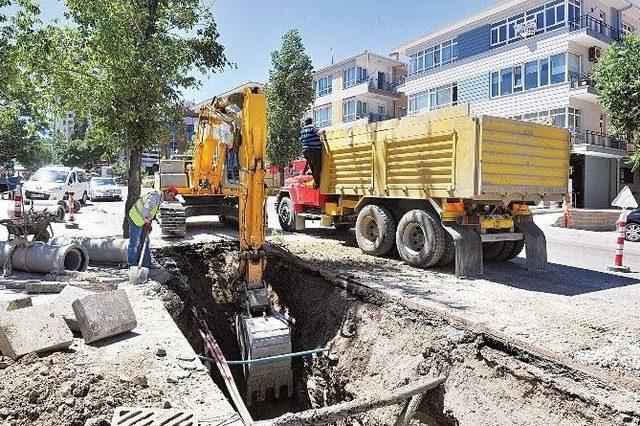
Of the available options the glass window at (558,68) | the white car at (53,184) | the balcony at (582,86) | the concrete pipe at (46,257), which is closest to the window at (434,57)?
the glass window at (558,68)

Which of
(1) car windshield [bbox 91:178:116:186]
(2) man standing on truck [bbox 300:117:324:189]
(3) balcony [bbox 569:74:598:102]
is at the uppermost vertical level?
(3) balcony [bbox 569:74:598:102]

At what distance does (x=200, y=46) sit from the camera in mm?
10555

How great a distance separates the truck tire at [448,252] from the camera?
8014 mm

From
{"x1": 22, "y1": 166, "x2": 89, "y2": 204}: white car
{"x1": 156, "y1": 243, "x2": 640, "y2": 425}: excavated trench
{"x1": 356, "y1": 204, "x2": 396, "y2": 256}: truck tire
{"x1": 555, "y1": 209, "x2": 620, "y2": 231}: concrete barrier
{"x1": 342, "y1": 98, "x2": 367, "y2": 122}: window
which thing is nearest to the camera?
{"x1": 156, "y1": 243, "x2": 640, "y2": 425}: excavated trench

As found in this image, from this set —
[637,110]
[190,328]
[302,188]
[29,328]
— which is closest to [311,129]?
[302,188]

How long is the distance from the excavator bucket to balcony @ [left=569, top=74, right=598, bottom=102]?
71.6ft

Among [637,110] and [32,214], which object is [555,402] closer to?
[32,214]

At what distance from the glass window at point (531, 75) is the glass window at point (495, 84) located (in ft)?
5.03

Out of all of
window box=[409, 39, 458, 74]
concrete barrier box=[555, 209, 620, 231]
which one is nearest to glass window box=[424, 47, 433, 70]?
window box=[409, 39, 458, 74]

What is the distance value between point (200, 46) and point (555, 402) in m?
9.75

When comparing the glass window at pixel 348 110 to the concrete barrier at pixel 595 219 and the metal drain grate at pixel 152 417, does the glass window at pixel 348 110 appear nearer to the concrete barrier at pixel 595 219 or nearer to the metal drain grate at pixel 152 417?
the concrete barrier at pixel 595 219

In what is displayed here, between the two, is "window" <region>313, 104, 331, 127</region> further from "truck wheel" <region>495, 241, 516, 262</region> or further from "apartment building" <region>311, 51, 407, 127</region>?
"truck wheel" <region>495, 241, 516, 262</region>

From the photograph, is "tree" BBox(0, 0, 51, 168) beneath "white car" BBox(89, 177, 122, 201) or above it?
above

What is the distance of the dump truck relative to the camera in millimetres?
7264
